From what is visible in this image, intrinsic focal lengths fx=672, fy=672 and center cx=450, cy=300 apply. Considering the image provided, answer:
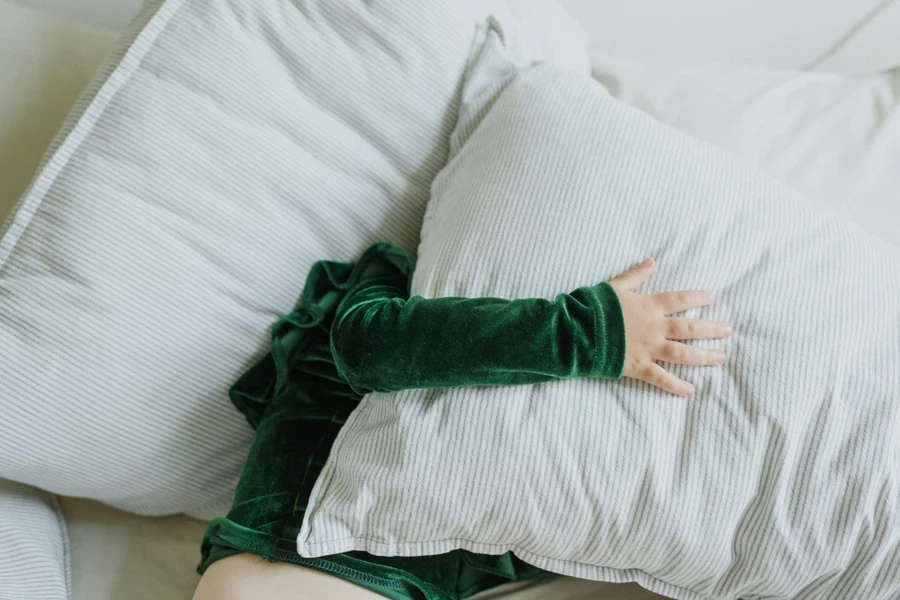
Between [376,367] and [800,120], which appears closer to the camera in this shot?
[376,367]

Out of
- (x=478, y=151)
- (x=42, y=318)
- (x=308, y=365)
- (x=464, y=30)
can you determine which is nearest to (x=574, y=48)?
(x=464, y=30)

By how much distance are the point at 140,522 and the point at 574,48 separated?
87 centimetres

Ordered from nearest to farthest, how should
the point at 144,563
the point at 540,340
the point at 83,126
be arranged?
the point at 540,340 → the point at 83,126 → the point at 144,563

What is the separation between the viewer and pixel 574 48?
3.13 feet

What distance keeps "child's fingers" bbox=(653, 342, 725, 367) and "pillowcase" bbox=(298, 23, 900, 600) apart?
1 centimetres

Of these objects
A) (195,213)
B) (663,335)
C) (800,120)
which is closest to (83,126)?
(195,213)

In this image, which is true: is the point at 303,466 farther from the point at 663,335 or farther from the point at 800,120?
the point at 800,120

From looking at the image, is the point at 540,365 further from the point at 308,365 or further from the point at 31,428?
the point at 31,428

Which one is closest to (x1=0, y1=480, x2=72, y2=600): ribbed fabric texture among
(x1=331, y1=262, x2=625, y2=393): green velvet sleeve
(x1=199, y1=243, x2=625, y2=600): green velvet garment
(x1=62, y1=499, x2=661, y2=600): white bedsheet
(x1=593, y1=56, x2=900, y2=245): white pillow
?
(x1=62, y1=499, x2=661, y2=600): white bedsheet

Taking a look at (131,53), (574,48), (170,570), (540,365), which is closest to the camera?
(540,365)

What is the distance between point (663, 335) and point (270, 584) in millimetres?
456

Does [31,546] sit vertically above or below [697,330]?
below

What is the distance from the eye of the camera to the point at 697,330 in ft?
2.02

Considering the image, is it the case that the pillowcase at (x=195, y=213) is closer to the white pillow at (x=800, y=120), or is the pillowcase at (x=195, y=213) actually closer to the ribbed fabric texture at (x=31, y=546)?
the ribbed fabric texture at (x=31, y=546)
